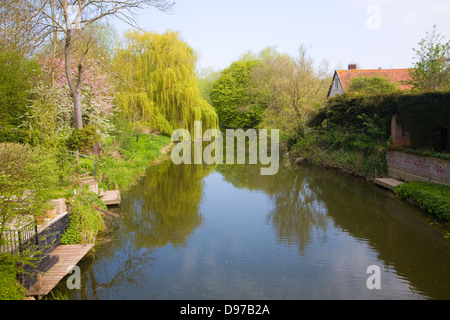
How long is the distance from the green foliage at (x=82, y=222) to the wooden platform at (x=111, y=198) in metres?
1.92

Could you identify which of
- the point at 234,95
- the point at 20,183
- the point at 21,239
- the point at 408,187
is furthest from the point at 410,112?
the point at 234,95

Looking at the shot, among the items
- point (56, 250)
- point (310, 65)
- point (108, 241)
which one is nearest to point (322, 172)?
point (310, 65)

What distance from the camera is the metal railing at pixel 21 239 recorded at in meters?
5.78

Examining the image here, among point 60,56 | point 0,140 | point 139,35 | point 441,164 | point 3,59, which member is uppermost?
point 139,35

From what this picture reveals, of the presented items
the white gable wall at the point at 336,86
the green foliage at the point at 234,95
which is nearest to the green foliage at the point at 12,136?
the white gable wall at the point at 336,86

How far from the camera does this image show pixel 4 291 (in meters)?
5.14

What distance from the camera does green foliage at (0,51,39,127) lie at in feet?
40.7

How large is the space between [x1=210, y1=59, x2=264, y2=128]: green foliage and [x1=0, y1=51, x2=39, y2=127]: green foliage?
87.7ft

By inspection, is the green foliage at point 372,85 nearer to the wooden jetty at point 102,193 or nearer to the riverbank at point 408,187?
the riverbank at point 408,187

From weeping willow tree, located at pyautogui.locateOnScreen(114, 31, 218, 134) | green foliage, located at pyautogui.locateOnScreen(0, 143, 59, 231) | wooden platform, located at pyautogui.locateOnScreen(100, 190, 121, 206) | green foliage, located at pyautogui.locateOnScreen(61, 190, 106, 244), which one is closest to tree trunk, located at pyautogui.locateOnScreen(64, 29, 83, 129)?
wooden platform, located at pyautogui.locateOnScreen(100, 190, 121, 206)

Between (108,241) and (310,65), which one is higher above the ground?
(310,65)

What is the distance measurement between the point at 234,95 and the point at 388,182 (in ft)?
90.9

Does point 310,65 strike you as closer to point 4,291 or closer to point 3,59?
point 3,59

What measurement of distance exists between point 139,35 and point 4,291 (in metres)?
23.7
